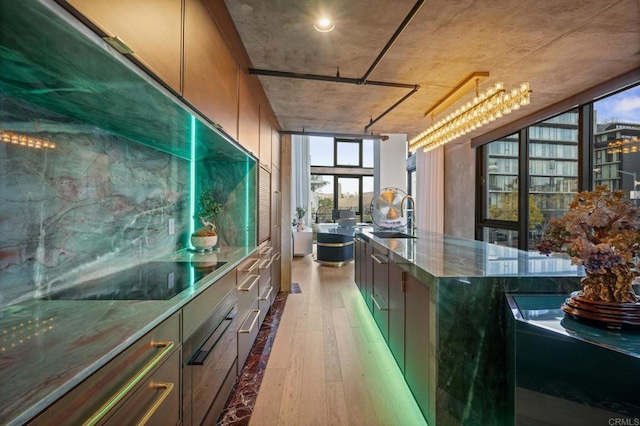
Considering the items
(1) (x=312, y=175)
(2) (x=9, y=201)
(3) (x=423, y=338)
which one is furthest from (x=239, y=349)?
(1) (x=312, y=175)

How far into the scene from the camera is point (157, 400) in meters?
0.90

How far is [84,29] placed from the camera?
2.35 ft

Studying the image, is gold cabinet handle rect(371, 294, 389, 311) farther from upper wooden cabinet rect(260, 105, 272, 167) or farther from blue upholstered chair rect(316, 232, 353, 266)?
blue upholstered chair rect(316, 232, 353, 266)

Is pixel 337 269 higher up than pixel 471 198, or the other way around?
pixel 471 198

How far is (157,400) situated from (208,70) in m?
1.47

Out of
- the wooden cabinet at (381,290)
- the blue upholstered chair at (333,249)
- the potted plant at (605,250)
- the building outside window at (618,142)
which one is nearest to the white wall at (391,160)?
the blue upholstered chair at (333,249)

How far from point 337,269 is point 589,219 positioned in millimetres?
4919

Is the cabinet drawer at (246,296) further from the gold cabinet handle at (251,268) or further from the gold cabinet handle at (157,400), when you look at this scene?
the gold cabinet handle at (157,400)

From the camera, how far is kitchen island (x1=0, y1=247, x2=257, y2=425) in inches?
21.1

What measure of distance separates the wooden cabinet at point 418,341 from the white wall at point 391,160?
4.25 metres

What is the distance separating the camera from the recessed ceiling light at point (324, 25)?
184 centimetres

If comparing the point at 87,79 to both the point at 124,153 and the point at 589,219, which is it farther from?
the point at 589,219

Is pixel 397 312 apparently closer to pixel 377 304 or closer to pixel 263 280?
pixel 377 304

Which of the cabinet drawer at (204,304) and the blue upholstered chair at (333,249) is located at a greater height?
the cabinet drawer at (204,304)
